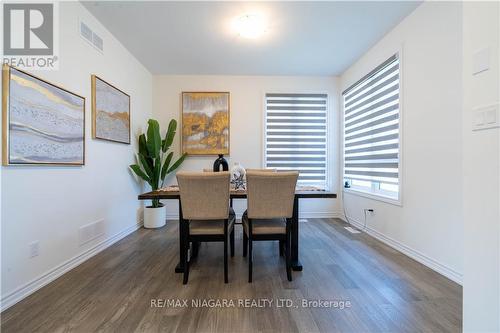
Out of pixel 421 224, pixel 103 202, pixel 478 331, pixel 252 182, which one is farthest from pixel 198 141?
pixel 478 331

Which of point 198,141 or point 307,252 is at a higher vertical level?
point 198,141

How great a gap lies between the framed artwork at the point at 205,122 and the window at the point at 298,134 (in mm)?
861

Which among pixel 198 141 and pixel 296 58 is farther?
pixel 198 141

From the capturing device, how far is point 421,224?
229 centimetres

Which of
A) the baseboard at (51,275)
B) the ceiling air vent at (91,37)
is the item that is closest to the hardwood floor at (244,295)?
the baseboard at (51,275)

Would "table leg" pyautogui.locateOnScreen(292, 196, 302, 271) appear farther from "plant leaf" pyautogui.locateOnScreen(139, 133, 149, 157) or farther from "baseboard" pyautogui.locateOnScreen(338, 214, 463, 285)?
"plant leaf" pyautogui.locateOnScreen(139, 133, 149, 157)

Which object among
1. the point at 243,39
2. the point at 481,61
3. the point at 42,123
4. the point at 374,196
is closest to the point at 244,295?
the point at 481,61

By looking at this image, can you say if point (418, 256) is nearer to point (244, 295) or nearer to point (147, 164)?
point (244, 295)

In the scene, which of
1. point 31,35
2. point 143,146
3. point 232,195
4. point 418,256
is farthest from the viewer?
point 143,146

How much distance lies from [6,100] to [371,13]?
11.3 ft

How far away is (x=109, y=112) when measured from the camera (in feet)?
9.03

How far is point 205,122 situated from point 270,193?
2.64 metres

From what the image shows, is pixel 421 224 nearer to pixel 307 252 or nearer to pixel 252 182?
pixel 307 252

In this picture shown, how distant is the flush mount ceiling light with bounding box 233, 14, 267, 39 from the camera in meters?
2.43
